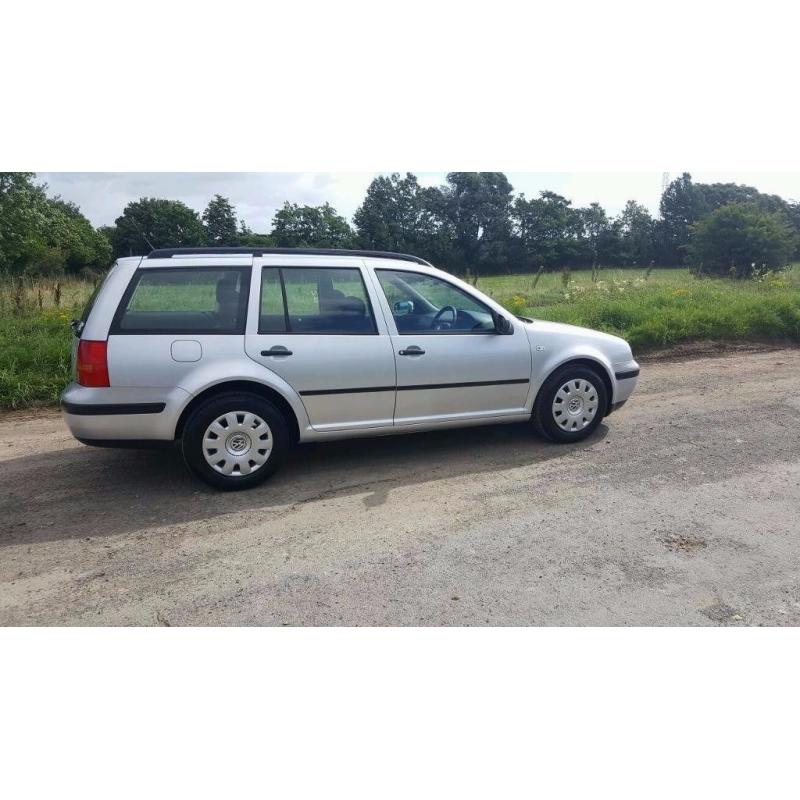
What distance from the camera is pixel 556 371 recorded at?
212 inches

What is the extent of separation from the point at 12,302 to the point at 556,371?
30.5ft

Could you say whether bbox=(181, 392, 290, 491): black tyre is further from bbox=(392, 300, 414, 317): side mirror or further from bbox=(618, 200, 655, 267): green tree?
bbox=(618, 200, 655, 267): green tree

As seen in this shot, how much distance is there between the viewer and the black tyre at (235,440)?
4344mm

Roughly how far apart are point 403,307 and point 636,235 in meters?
25.6

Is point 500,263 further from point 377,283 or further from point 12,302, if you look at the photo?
point 377,283

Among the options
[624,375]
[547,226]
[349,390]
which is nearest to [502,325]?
[624,375]

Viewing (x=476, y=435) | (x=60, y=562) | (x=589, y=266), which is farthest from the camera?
(x=589, y=266)

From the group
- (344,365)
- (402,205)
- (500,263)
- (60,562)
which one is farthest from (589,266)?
(60,562)

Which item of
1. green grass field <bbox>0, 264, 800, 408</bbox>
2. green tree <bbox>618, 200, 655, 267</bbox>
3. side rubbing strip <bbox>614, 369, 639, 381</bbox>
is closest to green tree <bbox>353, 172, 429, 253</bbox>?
green tree <bbox>618, 200, 655, 267</bbox>

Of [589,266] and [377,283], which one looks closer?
[377,283]

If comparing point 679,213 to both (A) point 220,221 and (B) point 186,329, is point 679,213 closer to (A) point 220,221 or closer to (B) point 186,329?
(A) point 220,221

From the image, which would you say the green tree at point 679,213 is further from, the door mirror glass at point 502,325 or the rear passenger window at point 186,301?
the rear passenger window at point 186,301

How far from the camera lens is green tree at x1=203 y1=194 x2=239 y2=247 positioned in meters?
19.7

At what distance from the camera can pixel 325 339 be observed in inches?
184
